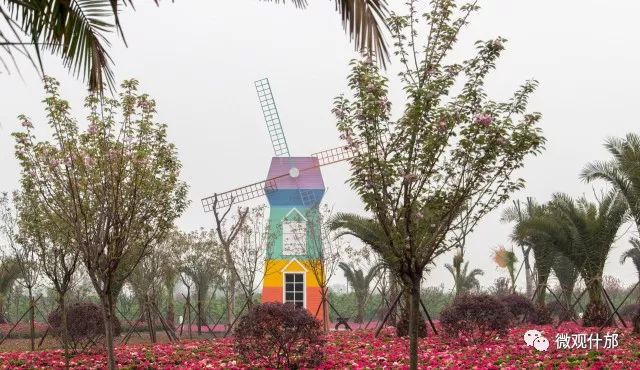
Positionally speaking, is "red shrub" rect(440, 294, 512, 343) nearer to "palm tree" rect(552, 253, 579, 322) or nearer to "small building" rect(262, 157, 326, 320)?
"palm tree" rect(552, 253, 579, 322)

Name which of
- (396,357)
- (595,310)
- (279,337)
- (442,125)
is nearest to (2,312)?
(595,310)

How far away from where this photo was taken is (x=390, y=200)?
9.68 metres

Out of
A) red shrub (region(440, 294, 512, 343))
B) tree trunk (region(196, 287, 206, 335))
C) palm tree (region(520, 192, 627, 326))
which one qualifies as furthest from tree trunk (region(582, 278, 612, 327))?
tree trunk (region(196, 287, 206, 335))

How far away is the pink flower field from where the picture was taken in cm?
1353

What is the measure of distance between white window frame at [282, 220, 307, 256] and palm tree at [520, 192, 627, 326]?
1526 centimetres

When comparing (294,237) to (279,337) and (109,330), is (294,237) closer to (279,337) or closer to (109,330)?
(279,337)

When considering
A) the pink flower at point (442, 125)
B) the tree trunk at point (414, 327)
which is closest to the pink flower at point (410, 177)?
the pink flower at point (442, 125)

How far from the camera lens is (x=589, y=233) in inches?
902

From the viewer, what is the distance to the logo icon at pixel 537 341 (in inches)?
618

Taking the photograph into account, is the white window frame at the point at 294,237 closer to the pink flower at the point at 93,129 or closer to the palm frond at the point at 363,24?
the pink flower at the point at 93,129

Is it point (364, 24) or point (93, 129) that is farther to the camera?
point (93, 129)

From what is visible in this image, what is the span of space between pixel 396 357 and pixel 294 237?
2391 centimetres

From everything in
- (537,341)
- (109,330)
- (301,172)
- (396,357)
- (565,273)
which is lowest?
(396,357)

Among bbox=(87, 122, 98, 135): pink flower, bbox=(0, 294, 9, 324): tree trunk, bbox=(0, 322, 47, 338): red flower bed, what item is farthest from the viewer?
bbox=(0, 294, 9, 324): tree trunk
